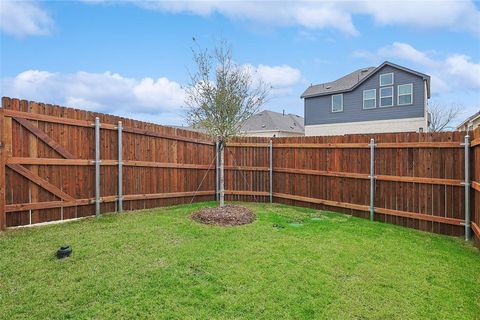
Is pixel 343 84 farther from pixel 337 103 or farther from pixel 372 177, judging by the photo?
pixel 372 177

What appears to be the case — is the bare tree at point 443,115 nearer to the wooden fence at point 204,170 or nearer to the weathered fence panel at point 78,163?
the wooden fence at point 204,170

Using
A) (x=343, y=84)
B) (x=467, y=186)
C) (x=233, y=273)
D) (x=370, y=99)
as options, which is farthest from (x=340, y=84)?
(x=233, y=273)

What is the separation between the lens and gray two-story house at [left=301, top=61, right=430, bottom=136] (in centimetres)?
1695

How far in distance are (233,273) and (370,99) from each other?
17.9 metres

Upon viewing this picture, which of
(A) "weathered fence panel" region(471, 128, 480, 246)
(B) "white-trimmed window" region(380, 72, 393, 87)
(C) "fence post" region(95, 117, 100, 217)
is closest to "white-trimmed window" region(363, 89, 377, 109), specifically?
(B) "white-trimmed window" region(380, 72, 393, 87)

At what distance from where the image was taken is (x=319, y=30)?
1009 centimetres

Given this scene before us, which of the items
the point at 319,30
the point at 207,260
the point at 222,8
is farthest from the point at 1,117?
the point at 319,30

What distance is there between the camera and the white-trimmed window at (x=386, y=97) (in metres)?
17.7

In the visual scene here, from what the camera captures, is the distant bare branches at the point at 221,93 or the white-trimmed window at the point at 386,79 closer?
the distant bare branches at the point at 221,93

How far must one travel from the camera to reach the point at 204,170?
8500 mm

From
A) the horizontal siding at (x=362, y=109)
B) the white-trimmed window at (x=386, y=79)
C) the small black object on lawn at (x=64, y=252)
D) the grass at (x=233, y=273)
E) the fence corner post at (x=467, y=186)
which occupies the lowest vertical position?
the grass at (x=233, y=273)

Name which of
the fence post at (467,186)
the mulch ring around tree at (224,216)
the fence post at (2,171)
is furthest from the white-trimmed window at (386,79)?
the fence post at (2,171)

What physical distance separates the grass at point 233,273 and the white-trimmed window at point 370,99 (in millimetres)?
14791

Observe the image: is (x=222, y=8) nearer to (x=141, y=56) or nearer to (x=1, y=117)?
(x=141, y=56)
